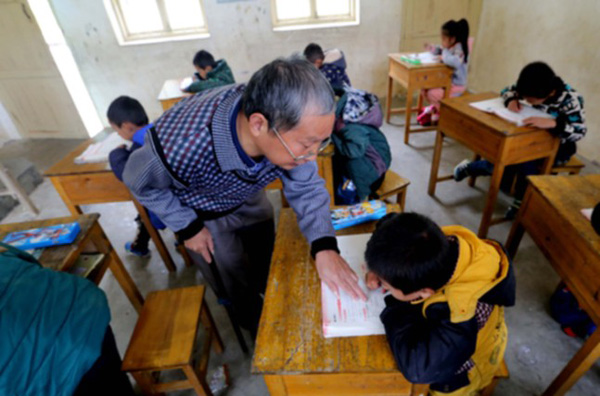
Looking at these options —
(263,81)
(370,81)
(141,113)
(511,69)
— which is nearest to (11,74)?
(141,113)

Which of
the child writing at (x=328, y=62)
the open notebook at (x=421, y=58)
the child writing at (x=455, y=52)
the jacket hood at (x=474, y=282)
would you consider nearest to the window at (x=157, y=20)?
the child writing at (x=328, y=62)

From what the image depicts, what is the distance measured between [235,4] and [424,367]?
4.67 meters

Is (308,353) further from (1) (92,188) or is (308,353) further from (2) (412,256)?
(1) (92,188)

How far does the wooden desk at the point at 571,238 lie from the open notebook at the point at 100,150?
7.22 feet

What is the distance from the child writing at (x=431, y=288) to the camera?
78 centimetres

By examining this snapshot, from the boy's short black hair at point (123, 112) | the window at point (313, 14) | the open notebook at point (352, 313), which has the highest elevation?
the window at point (313, 14)

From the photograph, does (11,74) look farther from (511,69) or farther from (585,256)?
(511,69)

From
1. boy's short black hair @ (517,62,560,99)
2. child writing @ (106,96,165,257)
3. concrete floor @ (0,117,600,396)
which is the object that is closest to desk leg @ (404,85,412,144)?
concrete floor @ (0,117,600,396)

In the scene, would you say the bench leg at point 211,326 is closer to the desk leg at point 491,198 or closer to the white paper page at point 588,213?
the white paper page at point 588,213

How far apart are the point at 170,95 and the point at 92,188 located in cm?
155

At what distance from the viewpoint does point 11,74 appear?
420 centimetres

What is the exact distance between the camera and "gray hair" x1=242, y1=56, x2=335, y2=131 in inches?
30.8

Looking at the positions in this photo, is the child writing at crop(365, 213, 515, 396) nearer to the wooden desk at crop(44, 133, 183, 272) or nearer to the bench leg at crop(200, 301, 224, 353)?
the bench leg at crop(200, 301, 224, 353)

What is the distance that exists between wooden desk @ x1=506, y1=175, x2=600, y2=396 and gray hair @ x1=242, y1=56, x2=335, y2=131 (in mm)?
1072
